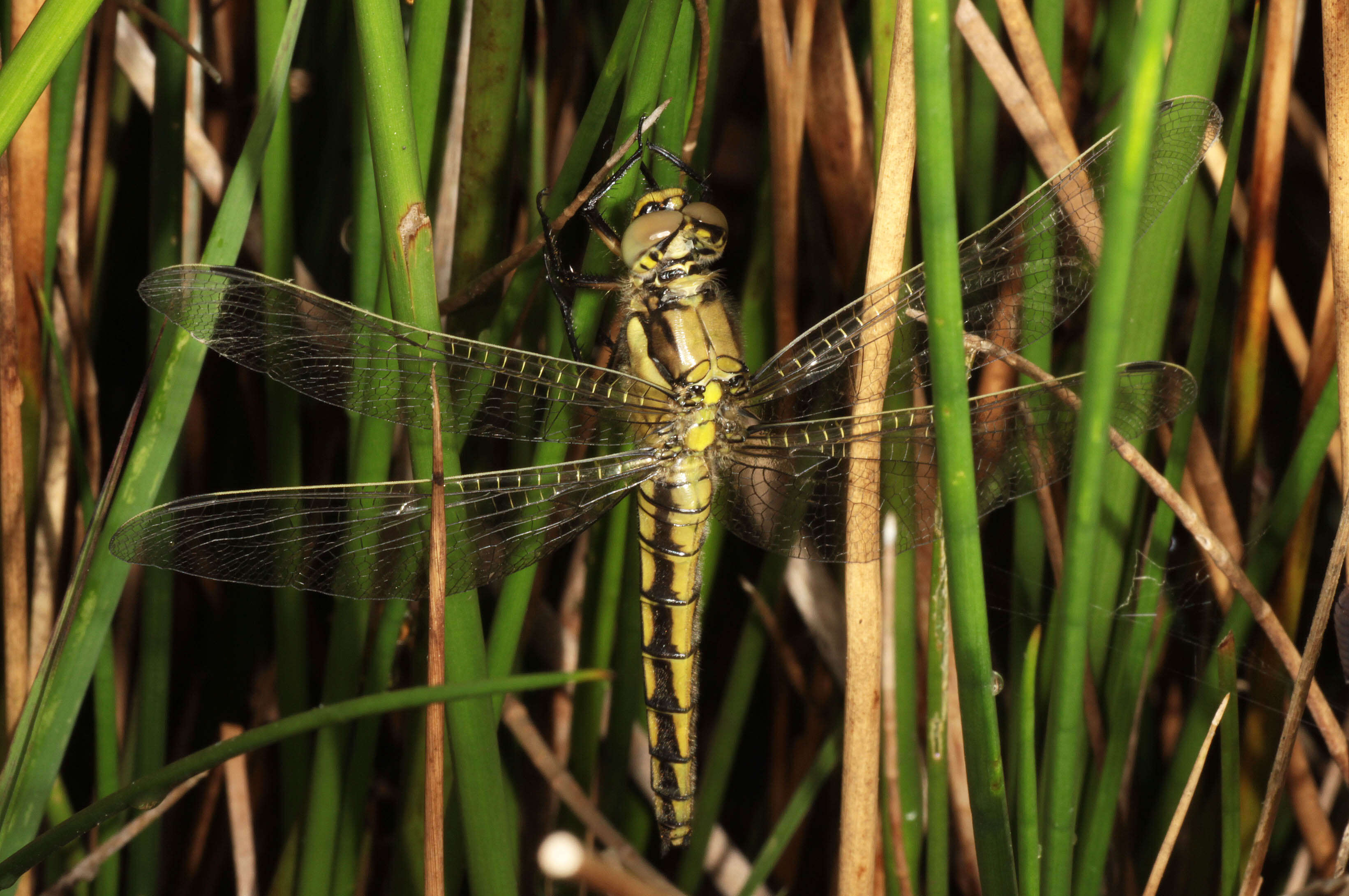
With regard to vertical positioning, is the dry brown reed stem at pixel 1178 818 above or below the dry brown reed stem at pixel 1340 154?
below

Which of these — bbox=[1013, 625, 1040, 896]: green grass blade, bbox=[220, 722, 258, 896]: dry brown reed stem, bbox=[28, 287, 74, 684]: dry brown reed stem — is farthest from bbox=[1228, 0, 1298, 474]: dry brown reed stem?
bbox=[28, 287, 74, 684]: dry brown reed stem

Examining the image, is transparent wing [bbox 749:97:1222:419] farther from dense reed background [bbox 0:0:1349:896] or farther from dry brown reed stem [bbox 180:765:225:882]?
dry brown reed stem [bbox 180:765:225:882]

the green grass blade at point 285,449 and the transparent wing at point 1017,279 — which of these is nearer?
the transparent wing at point 1017,279

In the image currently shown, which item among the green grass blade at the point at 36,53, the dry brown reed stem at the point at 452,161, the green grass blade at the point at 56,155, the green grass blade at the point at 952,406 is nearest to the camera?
the green grass blade at the point at 952,406

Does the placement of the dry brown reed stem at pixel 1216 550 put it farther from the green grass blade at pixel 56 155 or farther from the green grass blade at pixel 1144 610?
the green grass blade at pixel 56 155

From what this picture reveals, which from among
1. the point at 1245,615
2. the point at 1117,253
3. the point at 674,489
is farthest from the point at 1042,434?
the point at 1117,253

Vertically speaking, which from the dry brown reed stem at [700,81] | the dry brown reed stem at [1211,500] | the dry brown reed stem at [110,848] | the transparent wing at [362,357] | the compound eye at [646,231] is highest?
the dry brown reed stem at [700,81]

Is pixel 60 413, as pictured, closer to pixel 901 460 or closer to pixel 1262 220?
pixel 901 460

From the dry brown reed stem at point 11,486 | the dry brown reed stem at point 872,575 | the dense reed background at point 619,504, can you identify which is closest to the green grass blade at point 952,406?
the dense reed background at point 619,504

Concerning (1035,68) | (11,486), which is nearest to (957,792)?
(1035,68)
